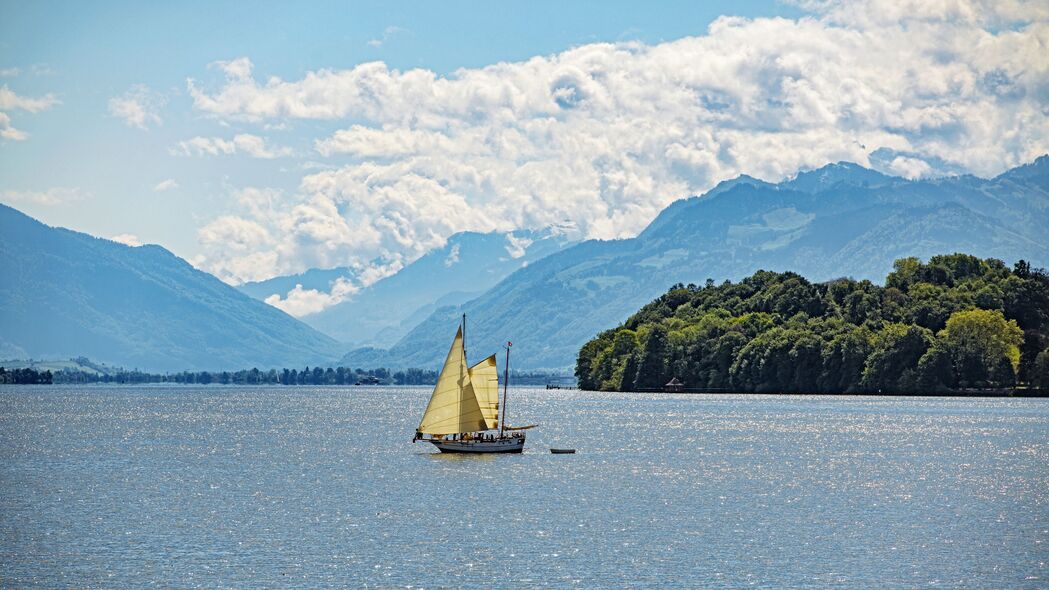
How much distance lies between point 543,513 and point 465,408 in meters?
36.1

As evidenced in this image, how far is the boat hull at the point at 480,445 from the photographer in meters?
113

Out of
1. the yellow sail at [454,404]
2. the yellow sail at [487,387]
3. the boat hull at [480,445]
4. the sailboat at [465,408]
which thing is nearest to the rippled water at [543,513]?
the boat hull at [480,445]

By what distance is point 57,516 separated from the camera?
75.8 m

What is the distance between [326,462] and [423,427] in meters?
8.39

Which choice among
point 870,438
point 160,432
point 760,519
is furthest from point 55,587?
point 160,432

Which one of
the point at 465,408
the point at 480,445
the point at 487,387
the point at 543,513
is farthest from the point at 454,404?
the point at 543,513

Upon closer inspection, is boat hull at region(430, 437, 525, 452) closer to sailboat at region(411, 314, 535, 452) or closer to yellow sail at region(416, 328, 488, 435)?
sailboat at region(411, 314, 535, 452)

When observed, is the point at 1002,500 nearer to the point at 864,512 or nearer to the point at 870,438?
the point at 864,512

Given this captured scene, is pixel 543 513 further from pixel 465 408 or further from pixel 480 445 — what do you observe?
pixel 480 445

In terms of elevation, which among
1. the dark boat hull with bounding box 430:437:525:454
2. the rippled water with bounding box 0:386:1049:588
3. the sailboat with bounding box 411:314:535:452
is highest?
the sailboat with bounding box 411:314:535:452

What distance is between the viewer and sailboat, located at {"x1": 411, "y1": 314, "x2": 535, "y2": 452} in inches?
4247

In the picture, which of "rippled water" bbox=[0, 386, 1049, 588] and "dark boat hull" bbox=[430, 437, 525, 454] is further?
"dark boat hull" bbox=[430, 437, 525, 454]

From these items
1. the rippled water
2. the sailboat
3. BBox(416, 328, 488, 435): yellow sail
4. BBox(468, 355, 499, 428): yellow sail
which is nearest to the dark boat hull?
the sailboat

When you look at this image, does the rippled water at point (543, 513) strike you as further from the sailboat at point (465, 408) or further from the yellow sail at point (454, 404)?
the yellow sail at point (454, 404)
